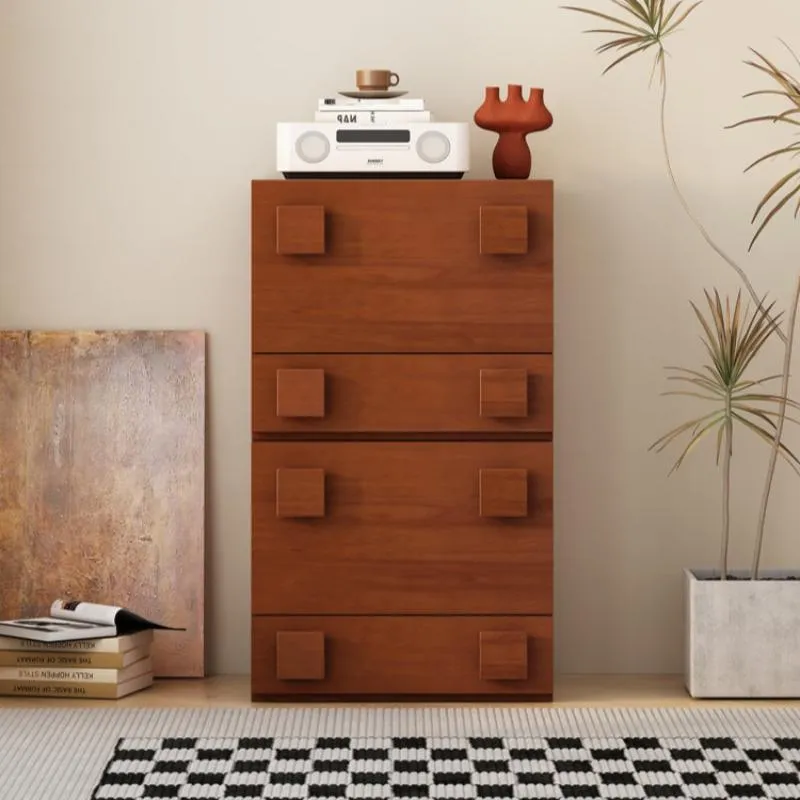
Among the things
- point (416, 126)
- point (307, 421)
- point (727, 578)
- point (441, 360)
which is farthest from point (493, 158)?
point (727, 578)

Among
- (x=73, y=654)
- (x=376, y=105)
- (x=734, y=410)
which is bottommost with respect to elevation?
(x=73, y=654)

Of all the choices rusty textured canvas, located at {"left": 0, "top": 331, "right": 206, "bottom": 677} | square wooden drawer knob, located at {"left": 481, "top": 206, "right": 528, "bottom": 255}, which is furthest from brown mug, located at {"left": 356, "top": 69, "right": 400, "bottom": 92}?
rusty textured canvas, located at {"left": 0, "top": 331, "right": 206, "bottom": 677}

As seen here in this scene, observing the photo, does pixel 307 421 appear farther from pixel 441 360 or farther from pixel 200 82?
pixel 200 82

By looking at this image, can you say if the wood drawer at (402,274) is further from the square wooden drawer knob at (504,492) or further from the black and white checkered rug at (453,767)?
the black and white checkered rug at (453,767)

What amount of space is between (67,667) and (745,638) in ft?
5.04

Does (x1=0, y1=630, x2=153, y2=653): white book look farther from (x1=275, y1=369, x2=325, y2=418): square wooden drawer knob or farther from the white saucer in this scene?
the white saucer

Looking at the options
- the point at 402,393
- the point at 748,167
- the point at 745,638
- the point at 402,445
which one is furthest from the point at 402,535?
the point at 748,167

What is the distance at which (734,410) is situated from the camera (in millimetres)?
3217

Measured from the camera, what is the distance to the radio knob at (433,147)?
2.85 meters

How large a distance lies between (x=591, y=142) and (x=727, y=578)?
1.10m

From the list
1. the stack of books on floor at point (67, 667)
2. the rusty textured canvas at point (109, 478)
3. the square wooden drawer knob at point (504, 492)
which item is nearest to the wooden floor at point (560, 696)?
the stack of books on floor at point (67, 667)

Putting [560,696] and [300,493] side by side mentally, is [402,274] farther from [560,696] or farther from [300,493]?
[560,696]

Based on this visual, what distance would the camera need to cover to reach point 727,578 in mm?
3061

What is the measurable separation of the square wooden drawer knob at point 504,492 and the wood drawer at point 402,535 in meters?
0.02
